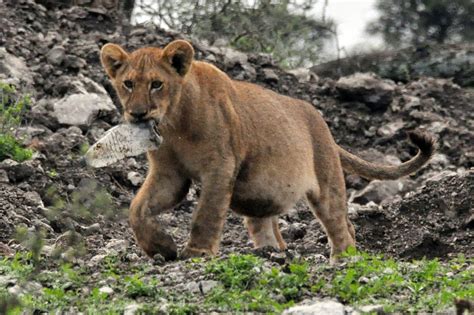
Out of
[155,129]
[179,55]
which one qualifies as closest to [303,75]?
[179,55]

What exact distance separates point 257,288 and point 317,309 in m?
0.81

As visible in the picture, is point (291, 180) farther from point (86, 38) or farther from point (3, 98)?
point (86, 38)

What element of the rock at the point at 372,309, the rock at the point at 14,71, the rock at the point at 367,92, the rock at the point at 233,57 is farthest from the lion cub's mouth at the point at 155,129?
the rock at the point at 367,92

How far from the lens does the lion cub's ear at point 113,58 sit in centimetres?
1087

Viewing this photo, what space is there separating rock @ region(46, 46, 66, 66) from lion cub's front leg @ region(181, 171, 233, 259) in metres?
6.76

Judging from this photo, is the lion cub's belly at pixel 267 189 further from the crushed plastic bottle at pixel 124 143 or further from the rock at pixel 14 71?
the rock at pixel 14 71

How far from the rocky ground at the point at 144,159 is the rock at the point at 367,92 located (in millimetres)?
14

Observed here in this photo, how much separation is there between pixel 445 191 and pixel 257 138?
3.62 meters

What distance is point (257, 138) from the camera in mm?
11727

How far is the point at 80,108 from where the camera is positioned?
15.9m

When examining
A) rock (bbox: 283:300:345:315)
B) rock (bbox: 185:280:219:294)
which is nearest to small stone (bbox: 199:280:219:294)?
rock (bbox: 185:280:219:294)

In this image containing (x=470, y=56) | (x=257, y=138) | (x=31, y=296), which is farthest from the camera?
(x=470, y=56)

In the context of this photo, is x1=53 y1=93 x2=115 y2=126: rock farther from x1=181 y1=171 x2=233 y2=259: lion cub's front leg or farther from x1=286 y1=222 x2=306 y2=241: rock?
x1=181 y1=171 x2=233 y2=259: lion cub's front leg

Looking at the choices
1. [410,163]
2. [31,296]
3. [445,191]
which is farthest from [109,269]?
[445,191]
